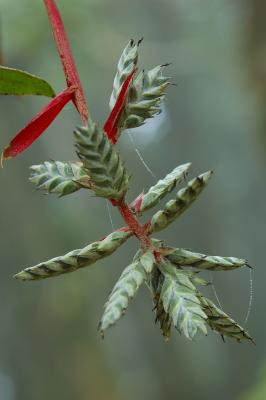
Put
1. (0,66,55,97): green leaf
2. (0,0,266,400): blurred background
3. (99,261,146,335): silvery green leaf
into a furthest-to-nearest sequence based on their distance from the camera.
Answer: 1. (0,0,266,400): blurred background
2. (0,66,55,97): green leaf
3. (99,261,146,335): silvery green leaf

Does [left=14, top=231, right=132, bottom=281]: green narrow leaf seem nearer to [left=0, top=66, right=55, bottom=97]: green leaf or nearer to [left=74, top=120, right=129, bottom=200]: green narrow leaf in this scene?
[left=74, top=120, right=129, bottom=200]: green narrow leaf

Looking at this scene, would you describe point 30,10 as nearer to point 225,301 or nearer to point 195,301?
point 225,301

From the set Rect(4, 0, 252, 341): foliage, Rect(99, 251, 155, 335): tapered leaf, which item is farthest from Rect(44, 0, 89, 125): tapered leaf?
Rect(99, 251, 155, 335): tapered leaf

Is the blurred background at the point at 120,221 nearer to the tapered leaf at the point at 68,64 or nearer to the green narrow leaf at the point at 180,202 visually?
the tapered leaf at the point at 68,64

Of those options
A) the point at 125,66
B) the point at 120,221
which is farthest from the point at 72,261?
the point at 120,221

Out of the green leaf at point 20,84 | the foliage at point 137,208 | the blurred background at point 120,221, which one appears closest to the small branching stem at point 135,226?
the foliage at point 137,208

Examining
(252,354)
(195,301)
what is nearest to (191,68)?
(252,354)

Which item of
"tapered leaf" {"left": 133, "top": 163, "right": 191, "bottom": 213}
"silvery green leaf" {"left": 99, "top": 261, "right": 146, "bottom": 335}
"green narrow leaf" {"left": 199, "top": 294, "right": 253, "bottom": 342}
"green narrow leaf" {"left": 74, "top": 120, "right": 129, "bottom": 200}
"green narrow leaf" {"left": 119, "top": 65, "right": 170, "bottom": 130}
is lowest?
"green narrow leaf" {"left": 199, "top": 294, "right": 253, "bottom": 342}
